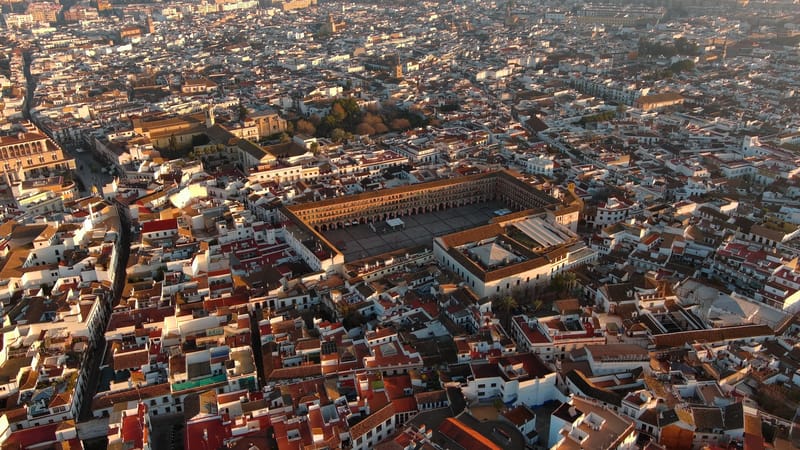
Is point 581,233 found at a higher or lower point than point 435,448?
lower

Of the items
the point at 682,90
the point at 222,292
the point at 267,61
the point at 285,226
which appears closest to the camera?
the point at 222,292

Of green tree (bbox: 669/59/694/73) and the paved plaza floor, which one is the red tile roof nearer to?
the paved plaza floor

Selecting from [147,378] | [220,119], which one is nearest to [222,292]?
[147,378]

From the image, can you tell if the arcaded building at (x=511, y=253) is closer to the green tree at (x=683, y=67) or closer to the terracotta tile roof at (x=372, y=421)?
the terracotta tile roof at (x=372, y=421)

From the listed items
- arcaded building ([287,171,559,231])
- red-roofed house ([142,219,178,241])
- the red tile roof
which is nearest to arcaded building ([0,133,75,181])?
the red tile roof

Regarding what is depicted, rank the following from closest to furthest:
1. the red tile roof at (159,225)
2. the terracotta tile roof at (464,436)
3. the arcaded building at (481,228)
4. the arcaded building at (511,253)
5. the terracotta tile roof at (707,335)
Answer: the terracotta tile roof at (464,436), the terracotta tile roof at (707,335), the arcaded building at (511,253), the arcaded building at (481,228), the red tile roof at (159,225)

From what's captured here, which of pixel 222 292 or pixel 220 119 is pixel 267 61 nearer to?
pixel 220 119

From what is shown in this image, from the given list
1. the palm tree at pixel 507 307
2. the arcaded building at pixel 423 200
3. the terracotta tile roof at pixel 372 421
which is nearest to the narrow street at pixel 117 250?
the arcaded building at pixel 423 200
